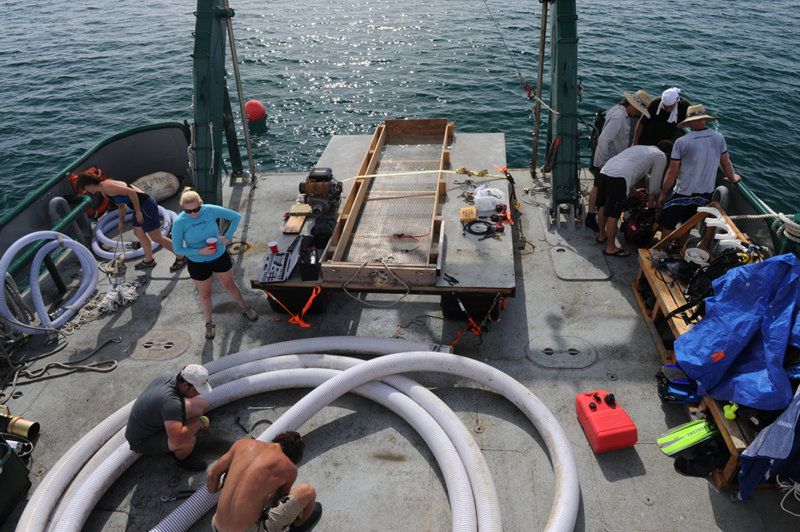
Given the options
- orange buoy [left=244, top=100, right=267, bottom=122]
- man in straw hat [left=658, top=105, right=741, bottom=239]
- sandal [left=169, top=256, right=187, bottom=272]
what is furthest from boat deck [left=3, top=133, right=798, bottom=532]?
orange buoy [left=244, top=100, right=267, bottom=122]

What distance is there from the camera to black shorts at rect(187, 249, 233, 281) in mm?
7203

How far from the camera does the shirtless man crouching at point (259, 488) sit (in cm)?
445

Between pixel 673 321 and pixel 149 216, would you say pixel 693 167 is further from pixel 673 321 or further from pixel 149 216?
pixel 149 216

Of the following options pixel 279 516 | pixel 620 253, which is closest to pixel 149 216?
A: pixel 279 516

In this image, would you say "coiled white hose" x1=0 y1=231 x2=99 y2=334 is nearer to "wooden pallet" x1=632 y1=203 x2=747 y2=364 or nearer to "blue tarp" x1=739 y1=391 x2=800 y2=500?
"wooden pallet" x1=632 y1=203 x2=747 y2=364

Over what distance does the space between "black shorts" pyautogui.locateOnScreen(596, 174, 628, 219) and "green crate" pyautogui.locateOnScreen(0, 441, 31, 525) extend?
866cm

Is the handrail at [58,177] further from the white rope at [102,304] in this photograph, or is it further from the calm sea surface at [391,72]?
the calm sea surface at [391,72]

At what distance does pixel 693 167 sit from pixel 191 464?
802 centimetres

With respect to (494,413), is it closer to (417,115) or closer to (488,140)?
(488,140)

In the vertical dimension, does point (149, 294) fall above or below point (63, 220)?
below

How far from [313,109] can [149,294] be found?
43.2 feet

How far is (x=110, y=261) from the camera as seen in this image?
9.37 meters

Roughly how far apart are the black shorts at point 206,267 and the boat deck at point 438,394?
3.52ft

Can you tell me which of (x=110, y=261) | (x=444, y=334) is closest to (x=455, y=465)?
(x=444, y=334)
